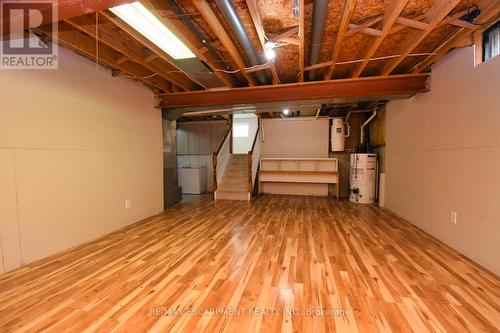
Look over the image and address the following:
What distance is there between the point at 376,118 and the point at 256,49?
4.29m

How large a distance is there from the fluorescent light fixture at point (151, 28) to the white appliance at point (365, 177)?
4497mm

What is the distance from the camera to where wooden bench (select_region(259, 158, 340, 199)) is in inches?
233

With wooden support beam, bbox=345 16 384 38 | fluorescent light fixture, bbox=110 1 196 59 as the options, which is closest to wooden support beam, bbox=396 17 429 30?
wooden support beam, bbox=345 16 384 38

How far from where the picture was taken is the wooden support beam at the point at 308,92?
3.27m

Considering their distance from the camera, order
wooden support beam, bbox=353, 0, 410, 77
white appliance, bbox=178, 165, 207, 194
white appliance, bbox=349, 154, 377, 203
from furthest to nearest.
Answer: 1. white appliance, bbox=178, 165, 207, 194
2. white appliance, bbox=349, 154, 377, 203
3. wooden support beam, bbox=353, 0, 410, 77

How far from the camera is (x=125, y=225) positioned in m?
3.61

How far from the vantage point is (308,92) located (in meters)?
3.55

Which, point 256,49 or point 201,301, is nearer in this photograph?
point 201,301

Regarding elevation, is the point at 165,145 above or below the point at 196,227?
above

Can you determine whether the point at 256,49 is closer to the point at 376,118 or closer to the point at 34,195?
the point at 34,195

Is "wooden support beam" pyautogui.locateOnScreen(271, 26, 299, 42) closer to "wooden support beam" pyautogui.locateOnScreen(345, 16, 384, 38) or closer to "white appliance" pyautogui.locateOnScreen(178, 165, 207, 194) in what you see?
"wooden support beam" pyautogui.locateOnScreen(345, 16, 384, 38)

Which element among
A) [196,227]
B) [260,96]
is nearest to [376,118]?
[260,96]

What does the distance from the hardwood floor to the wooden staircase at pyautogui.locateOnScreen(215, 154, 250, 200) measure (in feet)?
8.57

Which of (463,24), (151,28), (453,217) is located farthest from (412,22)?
(151,28)
